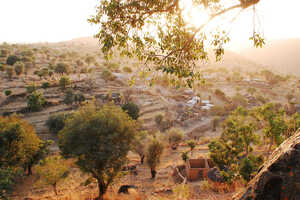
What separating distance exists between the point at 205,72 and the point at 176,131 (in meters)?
38.8

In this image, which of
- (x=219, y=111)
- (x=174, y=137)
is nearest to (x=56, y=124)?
(x=174, y=137)

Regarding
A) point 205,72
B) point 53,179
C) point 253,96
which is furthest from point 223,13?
point 205,72

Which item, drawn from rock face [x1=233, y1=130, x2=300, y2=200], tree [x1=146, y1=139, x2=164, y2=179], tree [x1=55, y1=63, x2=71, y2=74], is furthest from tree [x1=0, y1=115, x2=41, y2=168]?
tree [x1=55, y1=63, x2=71, y2=74]

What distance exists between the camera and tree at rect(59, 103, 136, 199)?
912 cm

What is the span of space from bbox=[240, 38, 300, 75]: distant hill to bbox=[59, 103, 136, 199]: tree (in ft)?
335

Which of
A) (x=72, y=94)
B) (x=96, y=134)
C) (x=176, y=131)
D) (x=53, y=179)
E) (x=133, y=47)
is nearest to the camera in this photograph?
(x=133, y=47)

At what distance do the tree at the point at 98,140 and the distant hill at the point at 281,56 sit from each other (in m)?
102

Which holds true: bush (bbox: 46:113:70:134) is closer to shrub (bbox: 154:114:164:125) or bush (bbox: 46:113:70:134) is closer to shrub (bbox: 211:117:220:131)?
shrub (bbox: 154:114:164:125)

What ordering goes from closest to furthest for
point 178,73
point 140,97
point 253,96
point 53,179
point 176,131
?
1. point 178,73
2. point 53,179
3. point 176,131
4. point 140,97
5. point 253,96

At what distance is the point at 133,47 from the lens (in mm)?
5969

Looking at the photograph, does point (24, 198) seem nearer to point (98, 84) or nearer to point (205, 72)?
point (98, 84)

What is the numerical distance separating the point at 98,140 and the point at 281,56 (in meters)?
129

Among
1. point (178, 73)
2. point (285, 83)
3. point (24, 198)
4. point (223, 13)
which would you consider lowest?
point (24, 198)

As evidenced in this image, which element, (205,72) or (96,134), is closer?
(96,134)
